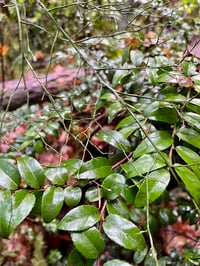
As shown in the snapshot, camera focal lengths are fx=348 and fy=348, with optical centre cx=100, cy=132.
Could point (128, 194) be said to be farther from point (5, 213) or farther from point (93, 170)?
point (5, 213)

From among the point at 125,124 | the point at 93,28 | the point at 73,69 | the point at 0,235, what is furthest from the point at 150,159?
the point at 73,69

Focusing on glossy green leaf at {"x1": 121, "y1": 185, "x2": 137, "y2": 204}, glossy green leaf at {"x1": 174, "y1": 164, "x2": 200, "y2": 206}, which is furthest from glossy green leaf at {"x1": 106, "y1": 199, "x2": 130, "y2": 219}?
glossy green leaf at {"x1": 174, "y1": 164, "x2": 200, "y2": 206}

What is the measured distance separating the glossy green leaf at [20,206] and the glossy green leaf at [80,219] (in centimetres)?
6

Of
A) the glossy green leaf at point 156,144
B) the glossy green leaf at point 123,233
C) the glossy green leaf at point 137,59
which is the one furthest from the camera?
the glossy green leaf at point 137,59

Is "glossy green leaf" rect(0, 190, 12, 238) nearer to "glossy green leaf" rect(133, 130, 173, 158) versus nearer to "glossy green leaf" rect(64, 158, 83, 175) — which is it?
"glossy green leaf" rect(64, 158, 83, 175)

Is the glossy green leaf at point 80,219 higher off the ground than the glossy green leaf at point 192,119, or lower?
lower

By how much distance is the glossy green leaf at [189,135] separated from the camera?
0.65m

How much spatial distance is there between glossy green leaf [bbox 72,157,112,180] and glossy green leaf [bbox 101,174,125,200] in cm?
2

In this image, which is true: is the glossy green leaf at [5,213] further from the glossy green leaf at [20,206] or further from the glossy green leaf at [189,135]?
the glossy green leaf at [189,135]

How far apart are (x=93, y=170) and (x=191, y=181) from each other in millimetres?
175

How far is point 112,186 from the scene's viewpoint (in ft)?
2.01

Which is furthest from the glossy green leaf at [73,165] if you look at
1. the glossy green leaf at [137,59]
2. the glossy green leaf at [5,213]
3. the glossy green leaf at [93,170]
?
the glossy green leaf at [137,59]

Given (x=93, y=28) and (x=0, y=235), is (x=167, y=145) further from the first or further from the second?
(x=93, y=28)

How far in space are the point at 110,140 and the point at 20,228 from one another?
0.90 meters
